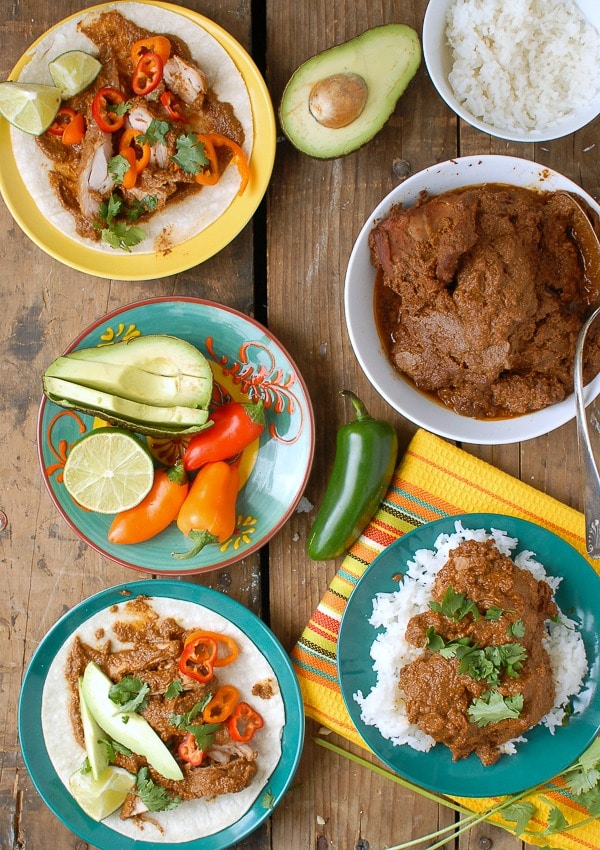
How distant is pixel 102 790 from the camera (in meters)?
2.45

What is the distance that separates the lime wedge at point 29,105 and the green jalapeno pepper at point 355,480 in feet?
4.03

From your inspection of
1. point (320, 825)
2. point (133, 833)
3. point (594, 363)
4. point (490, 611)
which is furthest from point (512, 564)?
point (133, 833)

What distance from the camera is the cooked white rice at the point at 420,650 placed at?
237cm

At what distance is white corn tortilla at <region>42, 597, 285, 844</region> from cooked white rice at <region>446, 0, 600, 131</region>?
178 centimetres

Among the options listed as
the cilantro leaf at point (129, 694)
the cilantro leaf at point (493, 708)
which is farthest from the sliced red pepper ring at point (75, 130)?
the cilantro leaf at point (493, 708)

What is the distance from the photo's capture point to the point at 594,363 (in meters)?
2.29

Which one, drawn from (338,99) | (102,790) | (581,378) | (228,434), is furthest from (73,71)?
(102,790)

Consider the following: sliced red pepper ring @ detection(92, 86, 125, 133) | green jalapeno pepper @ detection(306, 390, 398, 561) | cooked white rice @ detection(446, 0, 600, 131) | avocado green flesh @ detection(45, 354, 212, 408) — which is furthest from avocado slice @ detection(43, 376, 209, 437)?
cooked white rice @ detection(446, 0, 600, 131)

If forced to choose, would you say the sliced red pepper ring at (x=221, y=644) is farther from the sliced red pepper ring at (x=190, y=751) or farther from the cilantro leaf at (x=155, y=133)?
the cilantro leaf at (x=155, y=133)

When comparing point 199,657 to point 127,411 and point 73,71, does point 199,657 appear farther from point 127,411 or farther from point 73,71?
point 73,71

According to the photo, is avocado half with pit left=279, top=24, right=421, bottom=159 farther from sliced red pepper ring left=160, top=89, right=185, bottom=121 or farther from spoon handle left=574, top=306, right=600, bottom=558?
spoon handle left=574, top=306, right=600, bottom=558

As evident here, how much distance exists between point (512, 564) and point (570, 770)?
27.5 inches

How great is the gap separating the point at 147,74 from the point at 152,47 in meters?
0.08

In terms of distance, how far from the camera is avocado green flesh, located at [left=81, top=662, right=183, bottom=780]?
96.5 inches
